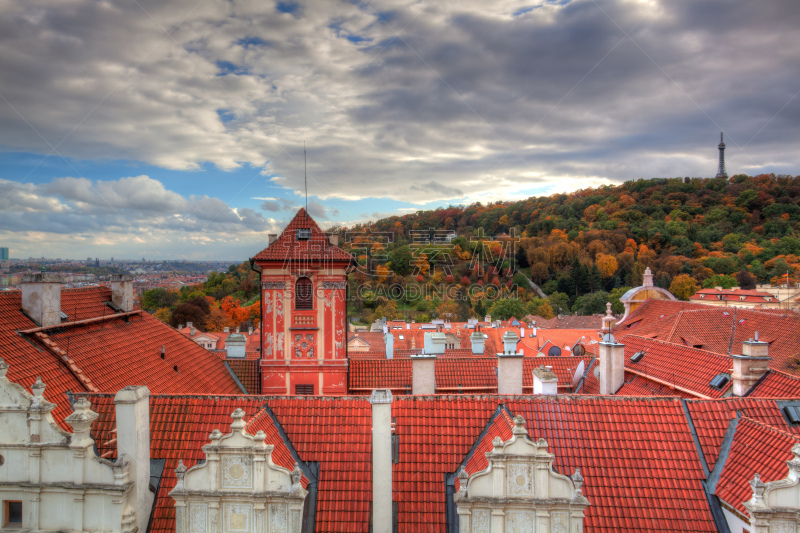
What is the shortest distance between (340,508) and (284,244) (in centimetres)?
1225

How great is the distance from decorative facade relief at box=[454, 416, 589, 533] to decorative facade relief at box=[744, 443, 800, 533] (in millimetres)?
3080

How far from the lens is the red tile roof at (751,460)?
8.97 m

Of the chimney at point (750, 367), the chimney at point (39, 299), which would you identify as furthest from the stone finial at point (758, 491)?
the chimney at point (39, 299)

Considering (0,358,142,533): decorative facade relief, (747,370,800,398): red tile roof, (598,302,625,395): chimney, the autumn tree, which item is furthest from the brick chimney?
the autumn tree

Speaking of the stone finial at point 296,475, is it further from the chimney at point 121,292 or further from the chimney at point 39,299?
the chimney at point 121,292

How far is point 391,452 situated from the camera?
32.3ft

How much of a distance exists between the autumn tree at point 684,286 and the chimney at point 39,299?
3720 inches

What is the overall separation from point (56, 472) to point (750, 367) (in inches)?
740

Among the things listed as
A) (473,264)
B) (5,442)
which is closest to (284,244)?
(5,442)

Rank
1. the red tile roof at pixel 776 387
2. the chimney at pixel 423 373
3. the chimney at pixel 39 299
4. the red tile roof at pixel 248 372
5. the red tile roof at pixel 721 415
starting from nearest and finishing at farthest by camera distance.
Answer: the red tile roof at pixel 721 415 < the red tile roof at pixel 776 387 < the chimney at pixel 39 299 < the chimney at pixel 423 373 < the red tile roof at pixel 248 372

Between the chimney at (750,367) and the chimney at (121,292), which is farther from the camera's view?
the chimney at (121,292)

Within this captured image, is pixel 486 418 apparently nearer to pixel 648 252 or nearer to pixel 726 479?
pixel 726 479

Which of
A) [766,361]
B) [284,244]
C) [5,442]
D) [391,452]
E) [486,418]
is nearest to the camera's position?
[5,442]

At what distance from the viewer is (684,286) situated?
280 feet
